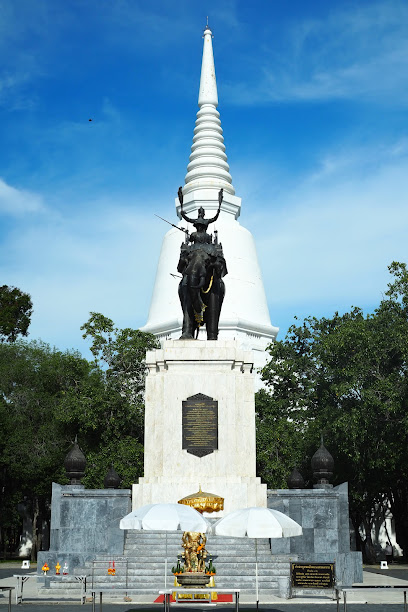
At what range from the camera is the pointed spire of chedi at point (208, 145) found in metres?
52.6

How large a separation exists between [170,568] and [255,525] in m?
5.33

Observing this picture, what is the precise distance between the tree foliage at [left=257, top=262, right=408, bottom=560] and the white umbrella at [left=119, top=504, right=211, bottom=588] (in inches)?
689

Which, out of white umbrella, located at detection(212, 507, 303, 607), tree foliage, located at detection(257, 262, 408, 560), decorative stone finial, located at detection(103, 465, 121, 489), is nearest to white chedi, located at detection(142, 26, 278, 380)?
tree foliage, located at detection(257, 262, 408, 560)

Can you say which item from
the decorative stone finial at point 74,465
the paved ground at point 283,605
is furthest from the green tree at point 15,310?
the paved ground at point 283,605

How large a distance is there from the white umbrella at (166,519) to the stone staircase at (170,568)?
2.60 m

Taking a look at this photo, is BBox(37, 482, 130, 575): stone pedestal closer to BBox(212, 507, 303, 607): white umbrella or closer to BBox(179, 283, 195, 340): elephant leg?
BBox(179, 283, 195, 340): elephant leg

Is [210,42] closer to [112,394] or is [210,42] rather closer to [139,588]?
[112,394]

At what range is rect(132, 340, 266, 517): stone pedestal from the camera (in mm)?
21875

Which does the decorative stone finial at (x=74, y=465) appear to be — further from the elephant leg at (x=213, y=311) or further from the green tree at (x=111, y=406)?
the green tree at (x=111, y=406)

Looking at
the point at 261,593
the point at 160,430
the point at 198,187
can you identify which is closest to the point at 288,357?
the point at 198,187

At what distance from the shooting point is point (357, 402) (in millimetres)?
35406

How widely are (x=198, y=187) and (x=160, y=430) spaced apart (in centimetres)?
3112

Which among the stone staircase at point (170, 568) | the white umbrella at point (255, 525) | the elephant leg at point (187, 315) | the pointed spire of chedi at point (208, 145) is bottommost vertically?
the stone staircase at point (170, 568)

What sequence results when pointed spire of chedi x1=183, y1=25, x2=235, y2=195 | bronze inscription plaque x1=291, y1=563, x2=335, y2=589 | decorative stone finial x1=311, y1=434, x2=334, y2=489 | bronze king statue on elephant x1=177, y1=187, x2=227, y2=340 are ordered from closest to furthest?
1. bronze inscription plaque x1=291, y1=563, x2=335, y2=589
2. decorative stone finial x1=311, y1=434, x2=334, y2=489
3. bronze king statue on elephant x1=177, y1=187, x2=227, y2=340
4. pointed spire of chedi x1=183, y1=25, x2=235, y2=195
